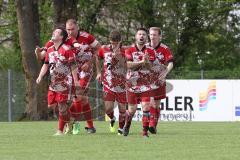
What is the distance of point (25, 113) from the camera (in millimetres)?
33719

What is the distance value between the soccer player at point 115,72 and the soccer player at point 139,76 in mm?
513

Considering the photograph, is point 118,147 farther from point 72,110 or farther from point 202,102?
point 202,102

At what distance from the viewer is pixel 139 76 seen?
675 inches

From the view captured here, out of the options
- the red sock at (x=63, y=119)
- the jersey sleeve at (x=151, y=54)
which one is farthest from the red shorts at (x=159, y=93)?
the red sock at (x=63, y=119)

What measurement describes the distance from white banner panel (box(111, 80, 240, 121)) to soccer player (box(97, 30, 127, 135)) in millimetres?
13056

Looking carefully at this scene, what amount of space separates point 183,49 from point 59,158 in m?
39.2

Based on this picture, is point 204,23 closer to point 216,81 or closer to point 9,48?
point 9,48

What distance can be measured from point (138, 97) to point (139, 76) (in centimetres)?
40

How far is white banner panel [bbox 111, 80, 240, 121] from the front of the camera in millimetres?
31609

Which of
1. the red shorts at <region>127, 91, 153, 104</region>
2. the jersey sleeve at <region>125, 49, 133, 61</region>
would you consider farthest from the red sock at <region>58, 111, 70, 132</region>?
the jersey sleeve at <region>125, 49, 133, 61</region>

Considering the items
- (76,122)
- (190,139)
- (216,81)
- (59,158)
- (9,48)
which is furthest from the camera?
(9,48)

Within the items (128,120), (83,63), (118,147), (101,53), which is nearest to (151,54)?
(101,53)

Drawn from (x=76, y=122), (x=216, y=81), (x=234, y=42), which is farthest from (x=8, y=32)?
(x=76, y=122)

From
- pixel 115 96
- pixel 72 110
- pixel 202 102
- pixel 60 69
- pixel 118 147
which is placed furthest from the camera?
pixel 202 102
